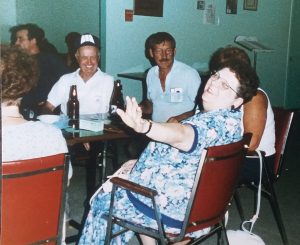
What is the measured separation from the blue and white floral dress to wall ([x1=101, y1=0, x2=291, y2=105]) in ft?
12.4

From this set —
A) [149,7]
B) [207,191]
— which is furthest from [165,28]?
[207,191]

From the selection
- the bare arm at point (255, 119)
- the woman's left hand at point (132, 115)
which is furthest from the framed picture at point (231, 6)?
the woman's left hand at point (132, 115)

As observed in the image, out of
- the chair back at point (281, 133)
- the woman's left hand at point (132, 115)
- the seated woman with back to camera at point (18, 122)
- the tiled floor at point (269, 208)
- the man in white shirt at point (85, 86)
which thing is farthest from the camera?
the man in white shirt at point (85, 86)

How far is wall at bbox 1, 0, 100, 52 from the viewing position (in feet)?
20.4

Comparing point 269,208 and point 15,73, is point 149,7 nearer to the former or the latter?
point 269,208

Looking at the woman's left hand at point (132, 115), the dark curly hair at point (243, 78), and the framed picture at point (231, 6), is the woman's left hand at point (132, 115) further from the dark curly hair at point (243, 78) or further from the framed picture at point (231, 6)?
the framed picture at point (231, 6)

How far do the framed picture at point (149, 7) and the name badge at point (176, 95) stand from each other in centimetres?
239

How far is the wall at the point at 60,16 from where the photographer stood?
6230 millimetres

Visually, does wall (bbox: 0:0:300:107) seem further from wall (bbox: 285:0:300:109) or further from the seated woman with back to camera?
the seated woman with back to camera

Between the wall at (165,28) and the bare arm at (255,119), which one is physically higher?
the wall at (165,28)

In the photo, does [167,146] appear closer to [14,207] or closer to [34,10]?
[14,207]

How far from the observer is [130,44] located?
227 inches

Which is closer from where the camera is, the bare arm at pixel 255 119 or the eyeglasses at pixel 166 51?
the bare arm at pixel 255 119

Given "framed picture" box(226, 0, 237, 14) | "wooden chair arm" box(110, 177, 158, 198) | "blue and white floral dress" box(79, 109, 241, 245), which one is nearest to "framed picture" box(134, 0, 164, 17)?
"framed picture" box(226, 0, 237, 14)
